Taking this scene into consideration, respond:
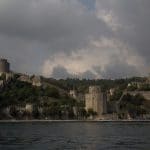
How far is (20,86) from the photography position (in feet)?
649

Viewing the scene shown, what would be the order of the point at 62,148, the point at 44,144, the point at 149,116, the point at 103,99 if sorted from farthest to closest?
the point at 149,116, the point at 103,99, the point at 44,144, the point at 62,148

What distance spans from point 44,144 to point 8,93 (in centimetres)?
13058

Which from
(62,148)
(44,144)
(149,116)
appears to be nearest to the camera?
(62,148)

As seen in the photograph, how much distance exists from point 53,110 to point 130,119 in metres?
23.7

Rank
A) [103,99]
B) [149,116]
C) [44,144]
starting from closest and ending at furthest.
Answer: [44,144] < [103,99] < [149,116]

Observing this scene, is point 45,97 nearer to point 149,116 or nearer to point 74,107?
point 74,107

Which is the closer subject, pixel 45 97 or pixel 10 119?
pixel 10 119

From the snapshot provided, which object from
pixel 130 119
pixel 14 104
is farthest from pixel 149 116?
pixel 14 104

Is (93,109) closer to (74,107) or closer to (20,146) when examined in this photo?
(74,107)

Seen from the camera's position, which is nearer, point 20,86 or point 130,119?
point 130,119

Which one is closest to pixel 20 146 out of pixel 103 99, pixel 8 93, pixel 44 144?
pixel 44 144

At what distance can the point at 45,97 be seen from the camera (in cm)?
19312

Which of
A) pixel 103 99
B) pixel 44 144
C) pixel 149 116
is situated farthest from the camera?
pixel 149 116

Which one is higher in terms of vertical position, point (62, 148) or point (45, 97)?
point (45, 97)
